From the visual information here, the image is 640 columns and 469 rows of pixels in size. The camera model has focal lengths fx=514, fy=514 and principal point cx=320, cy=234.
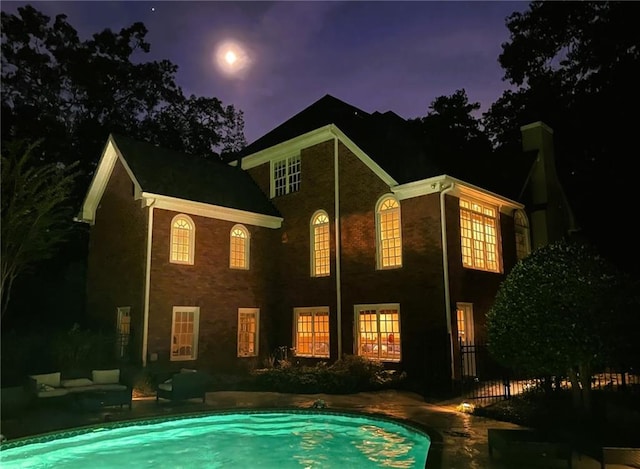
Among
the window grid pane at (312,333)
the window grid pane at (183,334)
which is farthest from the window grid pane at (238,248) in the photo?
the window grid pane at (312,333)

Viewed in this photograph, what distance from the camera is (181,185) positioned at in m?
16.8

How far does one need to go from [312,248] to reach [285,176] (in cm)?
331

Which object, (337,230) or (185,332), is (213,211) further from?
(337,230)

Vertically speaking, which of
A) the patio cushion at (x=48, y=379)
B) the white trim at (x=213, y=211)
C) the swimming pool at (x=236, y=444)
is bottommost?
the swimming pool at (x=236, y=444)

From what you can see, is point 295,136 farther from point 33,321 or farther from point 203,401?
point 33,321

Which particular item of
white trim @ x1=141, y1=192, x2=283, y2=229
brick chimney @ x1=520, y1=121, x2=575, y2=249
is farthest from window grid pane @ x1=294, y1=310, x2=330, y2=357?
brick chimney @ x1=520, y1=121, x2=575, y2=249

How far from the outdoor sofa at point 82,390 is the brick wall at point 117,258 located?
2.79 meters

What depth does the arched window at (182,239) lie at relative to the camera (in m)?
16.1

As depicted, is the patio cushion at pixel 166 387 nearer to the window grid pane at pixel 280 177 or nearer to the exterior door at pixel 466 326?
the exterior door at pixel 466 326

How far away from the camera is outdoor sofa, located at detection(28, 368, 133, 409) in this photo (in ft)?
34.8

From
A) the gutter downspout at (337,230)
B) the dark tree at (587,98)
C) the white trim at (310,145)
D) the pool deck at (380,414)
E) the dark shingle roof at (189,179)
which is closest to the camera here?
the pool deck at (380,414)

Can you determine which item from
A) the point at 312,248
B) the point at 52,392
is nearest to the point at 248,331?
the point at 312,248

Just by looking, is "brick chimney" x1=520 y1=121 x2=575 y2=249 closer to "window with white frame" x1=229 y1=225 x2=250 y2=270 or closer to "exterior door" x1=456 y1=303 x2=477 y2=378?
"exterior door" x1=456 y1=303 x2=477 y2=378

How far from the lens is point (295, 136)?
64.0 feet
